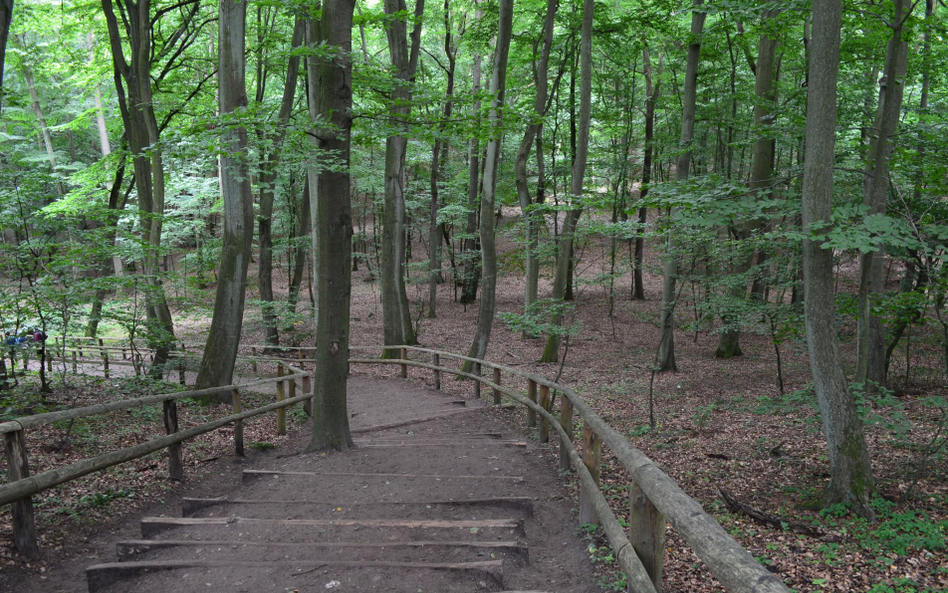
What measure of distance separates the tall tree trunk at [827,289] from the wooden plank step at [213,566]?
386 cm

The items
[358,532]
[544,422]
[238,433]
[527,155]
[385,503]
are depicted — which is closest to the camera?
[358,532]

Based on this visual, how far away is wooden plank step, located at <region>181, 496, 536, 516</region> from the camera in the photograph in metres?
4.73

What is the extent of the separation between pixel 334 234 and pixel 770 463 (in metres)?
6.15

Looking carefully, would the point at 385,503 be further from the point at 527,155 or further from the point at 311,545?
the point at 527,155

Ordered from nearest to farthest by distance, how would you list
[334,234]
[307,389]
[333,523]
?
1. [333,523]
2. [334,234]
3. [307,389]

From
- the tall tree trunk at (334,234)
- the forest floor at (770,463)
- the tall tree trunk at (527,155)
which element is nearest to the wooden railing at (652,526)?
the forest floor at (770,463)

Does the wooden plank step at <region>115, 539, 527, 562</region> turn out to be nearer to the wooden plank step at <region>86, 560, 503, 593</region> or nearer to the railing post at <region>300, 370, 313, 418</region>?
the wooden plank step at <region>86, 560, 503, 593</region>

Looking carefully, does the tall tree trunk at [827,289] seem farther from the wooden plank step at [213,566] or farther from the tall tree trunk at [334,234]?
the tall tree trunk at [334,234]

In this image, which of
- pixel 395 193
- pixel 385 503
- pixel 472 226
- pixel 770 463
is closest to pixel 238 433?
pixel 385 503

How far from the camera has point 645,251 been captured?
3141 centimetres

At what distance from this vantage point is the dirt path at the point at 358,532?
11.4 ft

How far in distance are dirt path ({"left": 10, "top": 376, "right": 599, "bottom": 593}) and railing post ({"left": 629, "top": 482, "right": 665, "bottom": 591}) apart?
913 millimetres

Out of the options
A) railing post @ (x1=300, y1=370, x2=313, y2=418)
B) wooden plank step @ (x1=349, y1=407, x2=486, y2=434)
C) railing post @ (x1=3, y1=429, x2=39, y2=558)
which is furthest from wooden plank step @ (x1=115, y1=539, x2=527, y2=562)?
railing post @ (x1=300, y1=370, x2=313, y2=418)

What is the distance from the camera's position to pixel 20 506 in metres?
3.85
